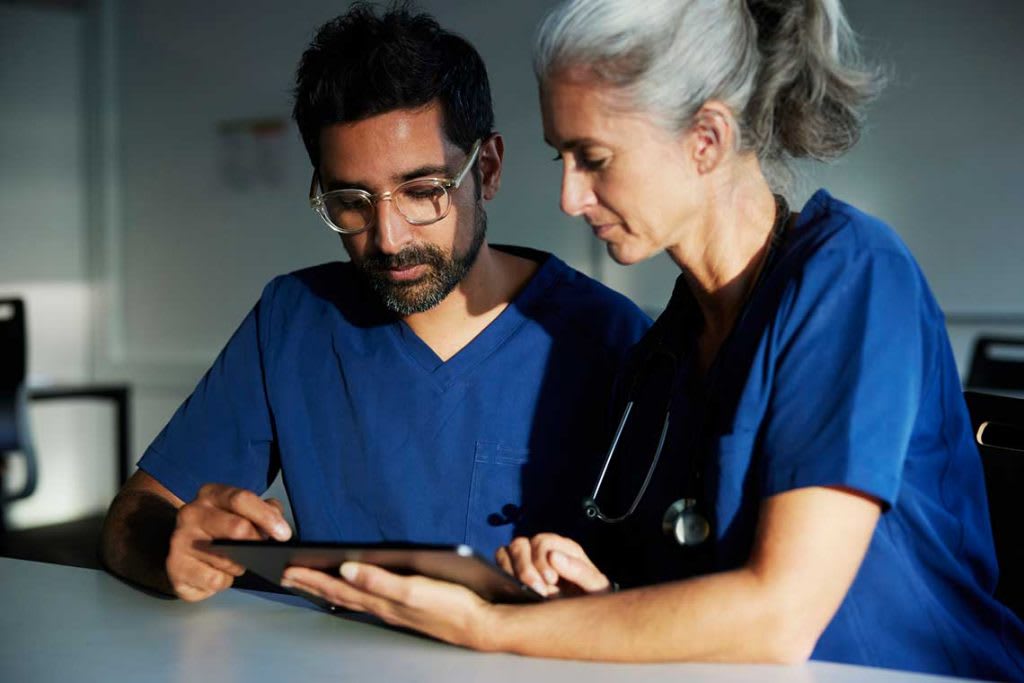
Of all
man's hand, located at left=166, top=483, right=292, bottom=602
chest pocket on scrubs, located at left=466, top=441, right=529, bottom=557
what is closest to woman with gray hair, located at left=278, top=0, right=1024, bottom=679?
man's hand, located at left=166, top=483, right=292, bottom=602

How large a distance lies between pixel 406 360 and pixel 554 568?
504 millimetres

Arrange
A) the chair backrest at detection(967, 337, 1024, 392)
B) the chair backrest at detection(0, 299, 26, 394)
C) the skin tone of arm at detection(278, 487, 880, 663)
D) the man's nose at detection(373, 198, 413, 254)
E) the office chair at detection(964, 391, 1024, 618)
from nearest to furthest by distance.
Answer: the skin tone of arm at detection(278, 487, 880, 663) < the office chair at detection(964, 391, 1024, 618) < the man's nose at detection(373, 198, 413, 254) < the chair backrest at detection(967, 337, 1024, 392) < the chair backrest at detection(0, 299, 26, 394)

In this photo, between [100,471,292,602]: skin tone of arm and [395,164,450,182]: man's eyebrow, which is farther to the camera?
[395,164,450,182]: man's eyebrow

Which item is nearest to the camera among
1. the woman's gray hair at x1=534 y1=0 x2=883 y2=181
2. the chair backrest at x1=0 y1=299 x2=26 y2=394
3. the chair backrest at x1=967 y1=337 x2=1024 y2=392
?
the woman's gray hair at x1=534 y1=0 x2=883 y2=181

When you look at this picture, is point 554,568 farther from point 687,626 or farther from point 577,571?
point 687,626

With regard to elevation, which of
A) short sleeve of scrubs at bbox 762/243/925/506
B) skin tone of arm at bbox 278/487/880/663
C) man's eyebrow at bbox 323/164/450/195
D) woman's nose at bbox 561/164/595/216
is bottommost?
skin tone of arm at bbox 278/487/880/663

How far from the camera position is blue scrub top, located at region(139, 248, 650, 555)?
5.07ft

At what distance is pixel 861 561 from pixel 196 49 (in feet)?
15.2

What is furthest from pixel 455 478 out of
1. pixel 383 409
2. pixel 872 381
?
pixel 872 381

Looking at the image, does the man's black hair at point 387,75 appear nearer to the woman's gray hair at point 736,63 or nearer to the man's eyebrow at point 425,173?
the man's eyebrow at point 425,173

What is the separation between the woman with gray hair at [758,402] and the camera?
97 centimetres

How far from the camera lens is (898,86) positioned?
371cm

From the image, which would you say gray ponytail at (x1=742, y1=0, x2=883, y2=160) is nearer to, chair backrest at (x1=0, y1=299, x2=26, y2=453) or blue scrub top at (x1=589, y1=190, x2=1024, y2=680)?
blue scrub top at (x1=589, y1=190, x2=1024, y2=680)

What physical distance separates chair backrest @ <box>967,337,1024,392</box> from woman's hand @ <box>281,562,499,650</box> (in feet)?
7.20
